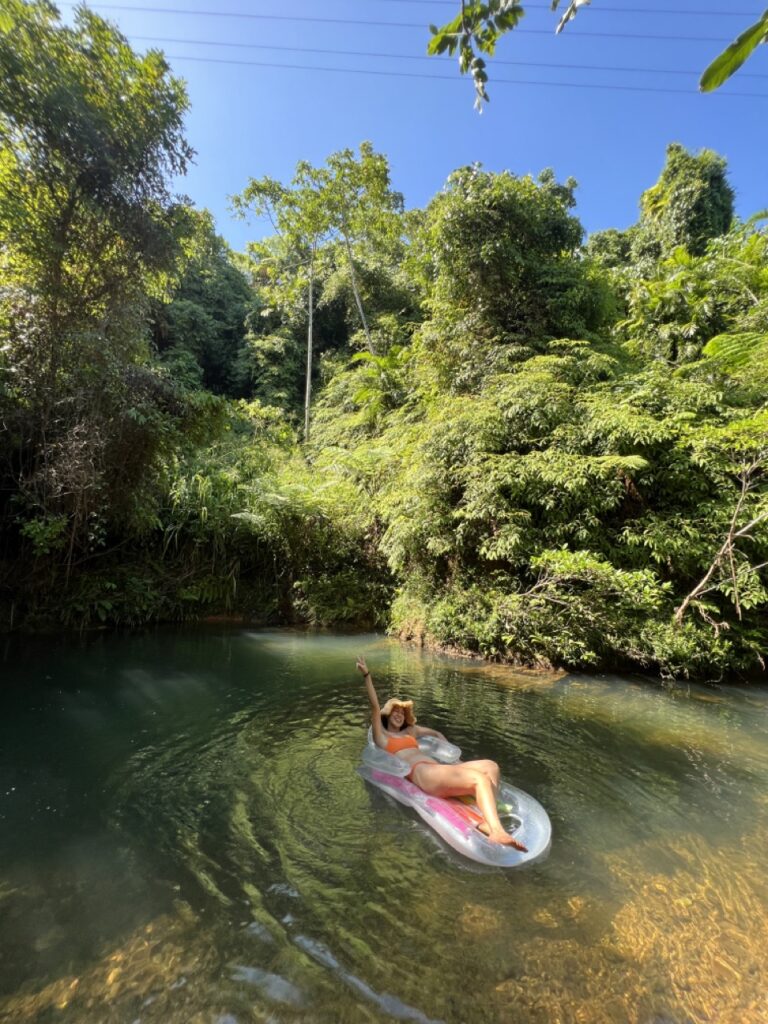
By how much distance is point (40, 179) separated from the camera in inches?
273

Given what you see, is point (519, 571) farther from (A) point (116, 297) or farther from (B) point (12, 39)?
(B) point (12, 39)

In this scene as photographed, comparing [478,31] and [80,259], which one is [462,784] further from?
[80,259]

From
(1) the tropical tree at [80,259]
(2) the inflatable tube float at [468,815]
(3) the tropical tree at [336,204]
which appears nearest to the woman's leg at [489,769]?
(2) the inflatable tube float at [468,815]

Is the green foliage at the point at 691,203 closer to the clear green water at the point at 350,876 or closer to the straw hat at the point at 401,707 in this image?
the clear green water at the point at 350,876

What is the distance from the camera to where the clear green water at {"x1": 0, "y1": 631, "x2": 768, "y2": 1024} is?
2.15 m

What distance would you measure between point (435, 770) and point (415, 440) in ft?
26.3

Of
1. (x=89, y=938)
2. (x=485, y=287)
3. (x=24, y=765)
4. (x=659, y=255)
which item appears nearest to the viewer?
(x=89, y=938)

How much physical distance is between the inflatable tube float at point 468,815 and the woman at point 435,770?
0.17 feet

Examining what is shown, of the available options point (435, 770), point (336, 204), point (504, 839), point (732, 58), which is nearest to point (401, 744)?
point (435, 770)

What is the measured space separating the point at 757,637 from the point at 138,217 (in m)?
11.2

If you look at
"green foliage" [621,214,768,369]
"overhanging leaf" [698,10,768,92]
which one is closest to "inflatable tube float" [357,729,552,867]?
"overhanging leaf" [698,10,768,92]

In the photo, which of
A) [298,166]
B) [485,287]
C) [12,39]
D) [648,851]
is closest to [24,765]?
A: [648,851]

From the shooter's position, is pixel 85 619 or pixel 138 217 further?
pixel 85 619

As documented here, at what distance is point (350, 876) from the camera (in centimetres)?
294
